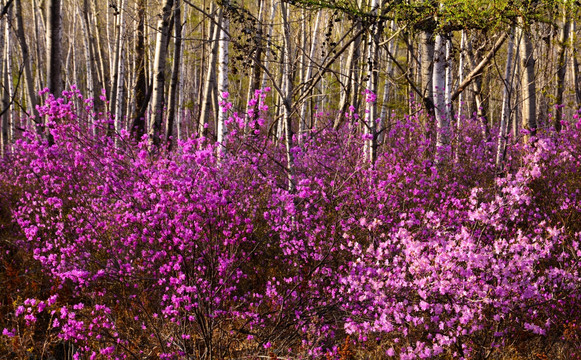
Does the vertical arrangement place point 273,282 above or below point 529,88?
below

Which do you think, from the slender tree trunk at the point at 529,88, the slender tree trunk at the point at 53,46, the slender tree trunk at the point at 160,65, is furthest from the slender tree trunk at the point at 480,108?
the slender tree trunk at the point at 53,46

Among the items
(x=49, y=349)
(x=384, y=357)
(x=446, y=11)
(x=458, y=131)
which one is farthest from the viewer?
(x=458, y=131)

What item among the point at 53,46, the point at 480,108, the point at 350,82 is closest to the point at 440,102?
the point at 350,82

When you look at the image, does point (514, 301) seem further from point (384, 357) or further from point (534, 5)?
point (534, 5)

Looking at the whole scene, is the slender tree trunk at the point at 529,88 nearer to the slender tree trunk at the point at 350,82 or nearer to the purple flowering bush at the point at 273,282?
the slender tree trunk at the point at 350,82

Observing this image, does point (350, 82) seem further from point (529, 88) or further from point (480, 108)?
point (529, 88)

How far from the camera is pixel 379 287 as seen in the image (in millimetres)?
3348

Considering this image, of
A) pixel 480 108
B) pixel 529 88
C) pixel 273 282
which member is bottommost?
pixel 273 282

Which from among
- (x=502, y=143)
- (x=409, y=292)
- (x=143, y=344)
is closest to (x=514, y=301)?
(x=409, y=292)

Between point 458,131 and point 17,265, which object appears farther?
point 458,131

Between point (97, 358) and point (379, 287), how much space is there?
2395mm

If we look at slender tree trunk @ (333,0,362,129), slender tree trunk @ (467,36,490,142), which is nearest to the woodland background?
slender tree trunk @ (333,0,362,129)

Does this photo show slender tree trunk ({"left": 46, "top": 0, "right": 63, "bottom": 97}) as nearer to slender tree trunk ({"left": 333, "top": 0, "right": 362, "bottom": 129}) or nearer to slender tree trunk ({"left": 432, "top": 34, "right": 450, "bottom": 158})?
slender tree trunk ({"left": 333, "top": 0, "right": 362, "bottom": 129})

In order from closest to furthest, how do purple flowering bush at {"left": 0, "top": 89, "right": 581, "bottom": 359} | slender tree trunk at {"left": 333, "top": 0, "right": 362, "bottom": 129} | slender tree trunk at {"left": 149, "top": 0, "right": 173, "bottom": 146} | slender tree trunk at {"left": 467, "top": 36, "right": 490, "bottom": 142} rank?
1. purple flowering bush at {"left": 0, "top": 89, "right": 581, "bottom": 359}
2. slender tree trunk at {"left": 333, "top": 0, "right": 362, "bottom": 129}
3. slender tree trunk at {"left": 149, "top": 0, "right": 173, "bottom": 146}
4. slender tree trunk at {"left": 467, "top": 36, "right": 490, "bottom": 142}
